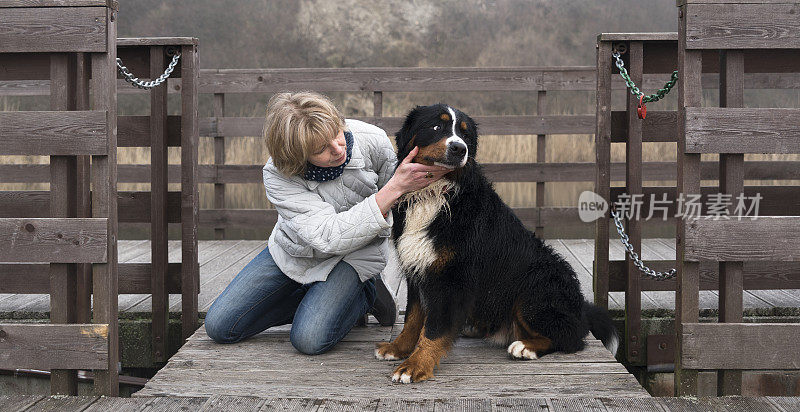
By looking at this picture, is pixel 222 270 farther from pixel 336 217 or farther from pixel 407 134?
pixel 407 134

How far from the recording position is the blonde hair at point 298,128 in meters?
2.84

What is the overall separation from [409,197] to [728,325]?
1238 millimetres

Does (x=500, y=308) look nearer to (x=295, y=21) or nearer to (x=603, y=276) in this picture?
(x=603, y=276)

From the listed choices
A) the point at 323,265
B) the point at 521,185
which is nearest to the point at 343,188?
the point at 323,265

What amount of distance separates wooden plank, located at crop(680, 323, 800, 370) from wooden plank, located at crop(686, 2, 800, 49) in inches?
38.5

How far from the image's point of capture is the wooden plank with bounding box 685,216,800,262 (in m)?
2.55

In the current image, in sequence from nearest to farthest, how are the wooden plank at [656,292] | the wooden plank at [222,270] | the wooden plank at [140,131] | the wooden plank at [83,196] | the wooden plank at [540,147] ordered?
the wooden plank at [83,196] < the wooden plank at [140,131] < the wooden plank at [656,292] < the wooden plank at [222,270] < the wooden plank at [540,147]

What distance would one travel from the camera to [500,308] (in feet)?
9.87

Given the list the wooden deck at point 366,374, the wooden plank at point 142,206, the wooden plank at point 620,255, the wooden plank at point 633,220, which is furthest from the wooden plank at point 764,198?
the wooden plank at point 142,206

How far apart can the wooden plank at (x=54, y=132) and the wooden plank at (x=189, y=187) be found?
1.02m

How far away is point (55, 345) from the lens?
2.65 m

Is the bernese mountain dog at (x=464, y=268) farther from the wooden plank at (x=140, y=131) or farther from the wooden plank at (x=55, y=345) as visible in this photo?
the wooden plank at (x=140, y=131)

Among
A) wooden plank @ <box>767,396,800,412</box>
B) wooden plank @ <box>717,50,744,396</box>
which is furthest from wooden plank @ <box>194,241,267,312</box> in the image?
wooden plank @ <box>767,396,800,412</box>

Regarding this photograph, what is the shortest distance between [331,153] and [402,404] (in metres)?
1.04
